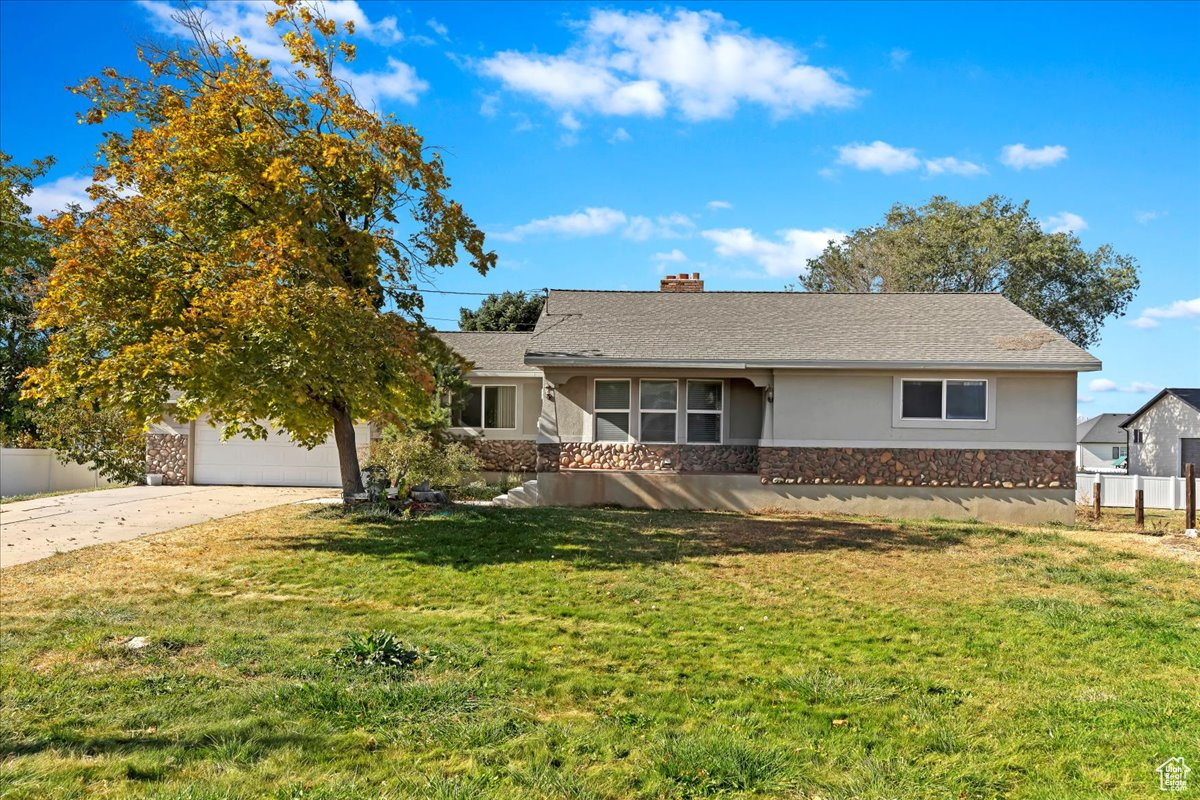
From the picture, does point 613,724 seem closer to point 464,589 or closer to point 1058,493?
point 464,589

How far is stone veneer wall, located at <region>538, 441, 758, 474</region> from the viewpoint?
1800cm

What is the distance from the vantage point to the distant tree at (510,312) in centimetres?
3641

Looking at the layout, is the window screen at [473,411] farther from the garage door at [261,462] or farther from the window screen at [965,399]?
the window screen at [965,399]

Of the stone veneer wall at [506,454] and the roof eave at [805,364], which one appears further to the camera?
the stone veneer wall at [506,454]

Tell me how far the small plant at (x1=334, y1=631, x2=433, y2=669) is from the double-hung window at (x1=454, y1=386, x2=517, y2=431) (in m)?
15.9

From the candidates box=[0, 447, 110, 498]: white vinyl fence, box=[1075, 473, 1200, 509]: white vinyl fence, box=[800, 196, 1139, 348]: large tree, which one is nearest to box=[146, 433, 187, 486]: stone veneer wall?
box=[0, 447, 110, 498]: white vinyl fence

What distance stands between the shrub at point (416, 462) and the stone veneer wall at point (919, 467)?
6354 millimetres

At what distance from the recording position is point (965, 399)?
17.2 metres

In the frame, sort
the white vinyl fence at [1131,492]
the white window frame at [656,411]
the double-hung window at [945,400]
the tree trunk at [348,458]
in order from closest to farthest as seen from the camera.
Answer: the tree trunk at [348,458], the double-hung window at [945,400], the white window frame at [656,411], the white vinyl fence at [1131,492]

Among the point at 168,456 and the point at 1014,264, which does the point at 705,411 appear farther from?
the point at 1014,264

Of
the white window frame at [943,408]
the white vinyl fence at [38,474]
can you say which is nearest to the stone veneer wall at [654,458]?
the white window frame at [943,408]

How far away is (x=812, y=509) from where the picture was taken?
17.2 meters

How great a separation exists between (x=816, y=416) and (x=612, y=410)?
14.2 feet

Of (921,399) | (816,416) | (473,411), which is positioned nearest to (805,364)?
(816,416)
